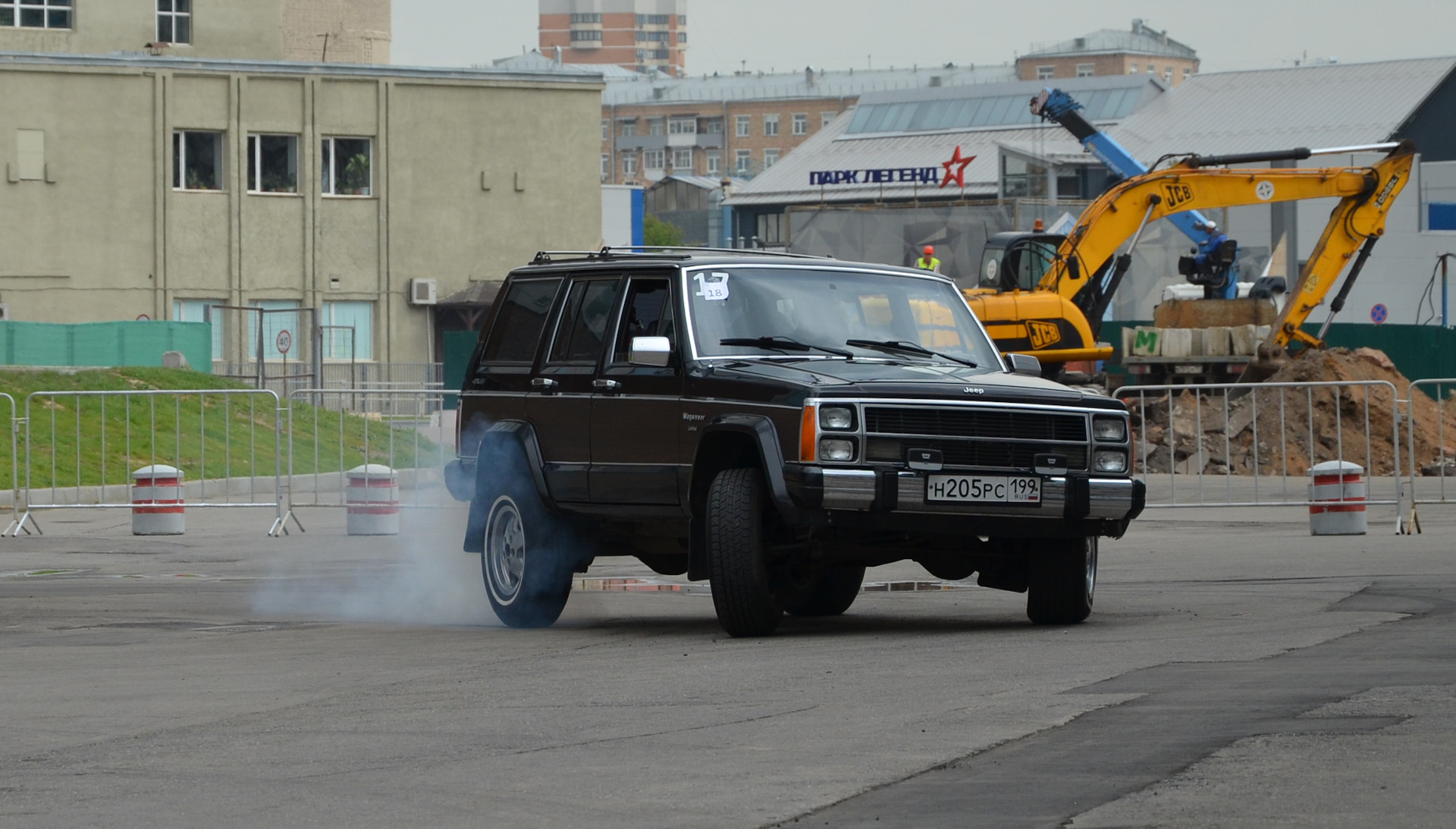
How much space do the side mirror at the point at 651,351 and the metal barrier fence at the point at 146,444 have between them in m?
10.4

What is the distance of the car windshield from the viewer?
10.9 meters

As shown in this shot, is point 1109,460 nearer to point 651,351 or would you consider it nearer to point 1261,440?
point 651,351

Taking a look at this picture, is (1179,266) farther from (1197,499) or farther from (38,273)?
(38,273)

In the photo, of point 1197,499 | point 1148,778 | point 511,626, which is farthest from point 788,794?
point 1197,499

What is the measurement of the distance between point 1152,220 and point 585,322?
21.8 meters

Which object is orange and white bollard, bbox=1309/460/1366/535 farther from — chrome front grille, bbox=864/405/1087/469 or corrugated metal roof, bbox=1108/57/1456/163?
corrugated metal roof, bbox=1108/57/1456/163

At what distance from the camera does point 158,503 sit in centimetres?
2000

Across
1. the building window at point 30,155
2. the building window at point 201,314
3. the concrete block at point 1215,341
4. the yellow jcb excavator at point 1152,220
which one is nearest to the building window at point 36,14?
the building window at point 30,155

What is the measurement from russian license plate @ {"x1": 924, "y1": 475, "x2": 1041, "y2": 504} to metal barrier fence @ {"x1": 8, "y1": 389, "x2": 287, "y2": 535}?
11575 mm

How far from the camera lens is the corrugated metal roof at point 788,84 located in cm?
16975

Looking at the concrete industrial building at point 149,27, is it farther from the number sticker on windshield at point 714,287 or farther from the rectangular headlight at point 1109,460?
the rectangular headlight at point 1109,460

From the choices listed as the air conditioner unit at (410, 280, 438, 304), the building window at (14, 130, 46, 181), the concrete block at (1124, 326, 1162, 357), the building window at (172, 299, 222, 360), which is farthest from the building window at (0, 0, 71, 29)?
the concrete block at (1124, 326, 1162, 357)

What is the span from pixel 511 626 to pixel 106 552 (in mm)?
7517

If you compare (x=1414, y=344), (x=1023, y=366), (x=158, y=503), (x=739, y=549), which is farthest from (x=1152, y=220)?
(x=739, y=549)
